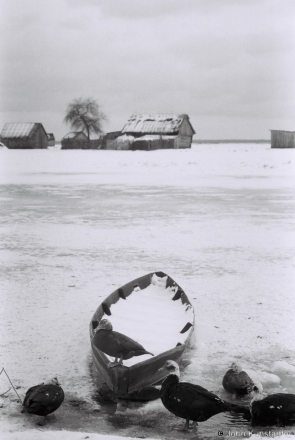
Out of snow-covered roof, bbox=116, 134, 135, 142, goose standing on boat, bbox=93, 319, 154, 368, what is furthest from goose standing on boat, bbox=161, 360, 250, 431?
snow-covered roof, bbox=116, 134, 135, 142

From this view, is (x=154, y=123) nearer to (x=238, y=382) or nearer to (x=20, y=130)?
(x=20, y=130)

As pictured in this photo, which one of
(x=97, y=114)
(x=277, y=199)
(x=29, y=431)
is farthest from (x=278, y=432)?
(x=97, y=114)

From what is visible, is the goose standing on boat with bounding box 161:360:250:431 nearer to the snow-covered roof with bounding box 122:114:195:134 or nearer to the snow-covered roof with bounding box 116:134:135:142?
the snow-covered roof with bounding box 116:134:135:142

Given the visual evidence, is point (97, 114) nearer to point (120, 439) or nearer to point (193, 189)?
point (193, 189)

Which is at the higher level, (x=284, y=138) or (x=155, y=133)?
(x=155, y=133)

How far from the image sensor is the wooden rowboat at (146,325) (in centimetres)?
468

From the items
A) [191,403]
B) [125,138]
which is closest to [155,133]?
[125,138]

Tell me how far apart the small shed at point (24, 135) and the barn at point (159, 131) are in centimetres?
1320

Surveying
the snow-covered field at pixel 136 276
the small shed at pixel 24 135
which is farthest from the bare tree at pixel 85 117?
the snow-covered field at pixel 136 276

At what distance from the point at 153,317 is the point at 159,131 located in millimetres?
57886

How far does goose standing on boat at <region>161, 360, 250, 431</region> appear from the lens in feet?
13.6

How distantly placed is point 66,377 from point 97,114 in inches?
3051

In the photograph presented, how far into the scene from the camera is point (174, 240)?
11297 mm

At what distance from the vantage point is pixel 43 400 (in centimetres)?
429
